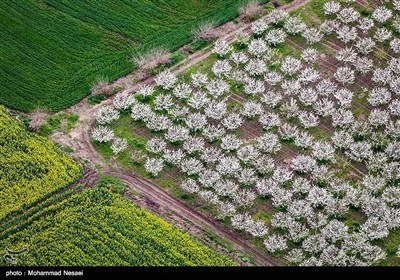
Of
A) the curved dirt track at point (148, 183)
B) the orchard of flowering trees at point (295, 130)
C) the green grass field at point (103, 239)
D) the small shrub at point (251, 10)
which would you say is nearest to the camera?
the green grass field at point (103, 239)

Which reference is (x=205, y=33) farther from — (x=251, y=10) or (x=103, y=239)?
(x=103, y=239)

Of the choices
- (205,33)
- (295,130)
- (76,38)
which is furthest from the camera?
(76,38)

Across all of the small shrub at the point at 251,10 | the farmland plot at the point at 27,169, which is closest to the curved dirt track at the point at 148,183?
the farmland plot at the point at 27,169

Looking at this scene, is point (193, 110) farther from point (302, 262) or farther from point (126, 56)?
point (302, 262)

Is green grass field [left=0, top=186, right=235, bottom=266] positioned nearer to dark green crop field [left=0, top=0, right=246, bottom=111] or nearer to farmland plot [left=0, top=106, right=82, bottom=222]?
farmland plot [left=0, top=106, right=82, bottom=222]

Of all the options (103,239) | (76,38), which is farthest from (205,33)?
(103,239)

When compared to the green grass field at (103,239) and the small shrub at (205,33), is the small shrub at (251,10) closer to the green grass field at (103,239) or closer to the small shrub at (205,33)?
the small shrub at (205,33)
